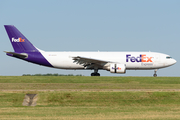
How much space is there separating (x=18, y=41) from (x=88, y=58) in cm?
1249

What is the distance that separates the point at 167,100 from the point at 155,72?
76.4 feet

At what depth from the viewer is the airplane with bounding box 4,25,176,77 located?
4591 cm

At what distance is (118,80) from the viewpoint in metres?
36.8

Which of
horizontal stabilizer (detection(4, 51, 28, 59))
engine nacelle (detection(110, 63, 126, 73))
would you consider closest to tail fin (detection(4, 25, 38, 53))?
horizontal stabilizer (detection(4, 51, 28, 59))

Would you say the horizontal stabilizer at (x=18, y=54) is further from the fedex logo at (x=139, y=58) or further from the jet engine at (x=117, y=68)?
the fedex logo at (x=139, y=58)

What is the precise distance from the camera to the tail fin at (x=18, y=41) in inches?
1916

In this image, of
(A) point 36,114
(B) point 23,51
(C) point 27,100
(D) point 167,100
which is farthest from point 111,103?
(B) point 23,51

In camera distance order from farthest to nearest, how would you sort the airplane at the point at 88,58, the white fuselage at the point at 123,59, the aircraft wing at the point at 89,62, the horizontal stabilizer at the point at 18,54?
the horizontal stabilizer at the point at 18,54 → the white fuselage at the point at 123,59 → the airplane at the point at 88,58 → the aircraft wing at the point at 89,62

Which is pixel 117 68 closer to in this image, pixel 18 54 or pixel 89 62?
pixel 89 62

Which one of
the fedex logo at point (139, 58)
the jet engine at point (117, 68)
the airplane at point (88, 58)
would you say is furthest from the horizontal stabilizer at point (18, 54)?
A: the fedex logo at point (139, 58)

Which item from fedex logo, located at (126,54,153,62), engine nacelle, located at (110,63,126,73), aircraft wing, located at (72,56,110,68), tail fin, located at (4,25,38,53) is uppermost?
tail fin, located at (4,25,38,53)

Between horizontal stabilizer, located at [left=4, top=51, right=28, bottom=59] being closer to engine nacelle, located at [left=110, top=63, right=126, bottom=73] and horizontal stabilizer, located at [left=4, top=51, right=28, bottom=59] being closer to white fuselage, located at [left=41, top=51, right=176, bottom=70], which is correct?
white fuselage, located at [left=41, top=51, right=176, bottom=70]

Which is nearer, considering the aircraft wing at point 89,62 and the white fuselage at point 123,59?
the aircraft wing at point 89,62

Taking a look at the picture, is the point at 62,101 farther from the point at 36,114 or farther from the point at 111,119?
the point at 111,119
